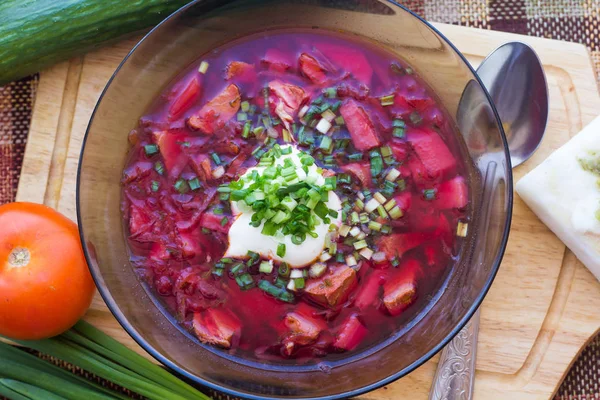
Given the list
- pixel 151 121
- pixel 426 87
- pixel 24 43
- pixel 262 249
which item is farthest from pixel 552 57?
pixel 24 43

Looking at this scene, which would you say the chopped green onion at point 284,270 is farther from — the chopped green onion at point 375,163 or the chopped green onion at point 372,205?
the chopped green onion at point 375,163

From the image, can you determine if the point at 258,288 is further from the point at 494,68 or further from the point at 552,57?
the point at 552,57

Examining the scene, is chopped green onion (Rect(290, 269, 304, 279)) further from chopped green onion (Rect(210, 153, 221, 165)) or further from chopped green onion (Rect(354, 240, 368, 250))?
chopped green onion (Rect(210, 153, 221, 165))

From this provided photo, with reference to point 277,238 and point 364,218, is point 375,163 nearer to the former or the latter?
point 364,218

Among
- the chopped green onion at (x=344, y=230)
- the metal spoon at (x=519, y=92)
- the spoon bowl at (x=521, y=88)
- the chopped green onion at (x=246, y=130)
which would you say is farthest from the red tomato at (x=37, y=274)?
the spoon bowl at (x=521, y=88)

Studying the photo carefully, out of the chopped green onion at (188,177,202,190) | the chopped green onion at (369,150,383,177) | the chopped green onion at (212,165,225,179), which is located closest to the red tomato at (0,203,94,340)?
the chopped green onion at (188,177,202,190)
